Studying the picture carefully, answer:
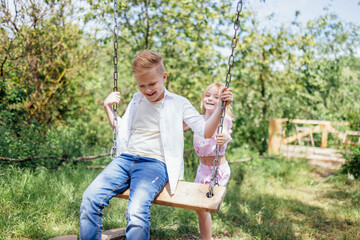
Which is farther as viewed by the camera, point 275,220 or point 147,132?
point 275,220

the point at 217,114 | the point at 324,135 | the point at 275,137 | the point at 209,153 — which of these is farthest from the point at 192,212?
the point at 324,135

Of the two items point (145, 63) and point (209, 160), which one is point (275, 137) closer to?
point (209, 160)

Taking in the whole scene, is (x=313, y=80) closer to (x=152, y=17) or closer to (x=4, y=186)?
(x=152, y=17)

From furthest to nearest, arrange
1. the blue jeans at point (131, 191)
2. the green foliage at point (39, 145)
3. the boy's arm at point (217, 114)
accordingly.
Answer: the green foliage at point (39, 145), the boy's arm at point (217, 114), the blue jeans at point (131, 191)

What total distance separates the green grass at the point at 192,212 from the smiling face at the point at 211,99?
1.30m

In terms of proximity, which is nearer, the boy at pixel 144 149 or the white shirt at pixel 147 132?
the boy at pixel 144 149

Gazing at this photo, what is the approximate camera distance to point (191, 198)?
2.09 metres

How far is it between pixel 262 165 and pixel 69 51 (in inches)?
168

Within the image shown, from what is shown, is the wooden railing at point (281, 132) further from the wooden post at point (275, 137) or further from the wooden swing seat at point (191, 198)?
the wooden swing seat at point (191, 198)

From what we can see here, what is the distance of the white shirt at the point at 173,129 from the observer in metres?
2.28

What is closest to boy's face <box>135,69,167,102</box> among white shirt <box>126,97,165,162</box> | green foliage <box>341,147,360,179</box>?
white shirt <box>126,97,165,162</box>

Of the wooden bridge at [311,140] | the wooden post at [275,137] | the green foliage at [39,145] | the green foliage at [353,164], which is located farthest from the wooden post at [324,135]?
the green foliage at [39,145]

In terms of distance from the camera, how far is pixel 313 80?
6.50 meters

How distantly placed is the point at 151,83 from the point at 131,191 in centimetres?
80
